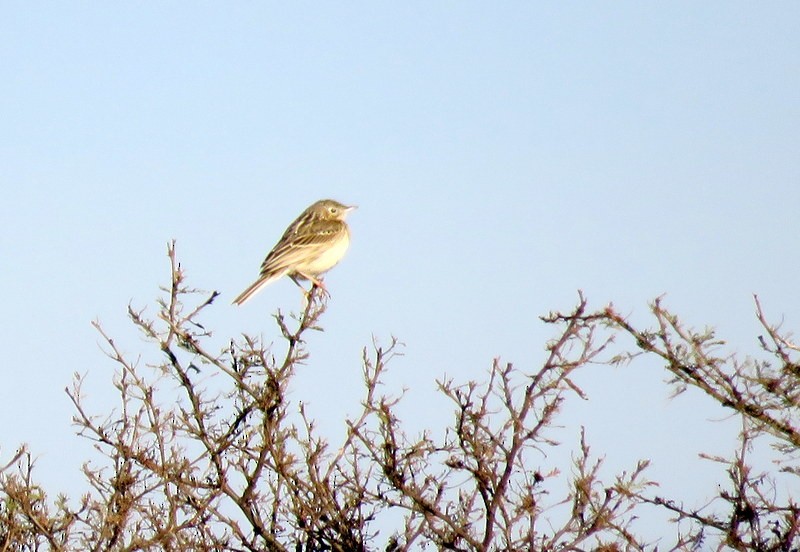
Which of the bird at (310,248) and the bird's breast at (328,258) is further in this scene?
the bird's breast at (328,258)

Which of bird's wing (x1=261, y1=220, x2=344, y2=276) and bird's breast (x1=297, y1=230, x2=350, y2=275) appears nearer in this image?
bird's wing (x1=261, y1=220, x2=344, y2=276)

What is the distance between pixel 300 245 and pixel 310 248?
11 centimetres

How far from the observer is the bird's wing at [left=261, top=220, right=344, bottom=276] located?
13000mm

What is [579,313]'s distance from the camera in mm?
5945

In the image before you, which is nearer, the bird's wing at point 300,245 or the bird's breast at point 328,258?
the bird's wing at point 300,245

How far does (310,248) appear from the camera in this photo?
1352 centimetres

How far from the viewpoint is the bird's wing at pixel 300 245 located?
42.7ft

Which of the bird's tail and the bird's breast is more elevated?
the bird's breast

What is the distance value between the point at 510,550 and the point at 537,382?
2.90 ft

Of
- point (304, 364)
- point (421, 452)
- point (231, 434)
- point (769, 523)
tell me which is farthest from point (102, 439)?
point (769, 523)

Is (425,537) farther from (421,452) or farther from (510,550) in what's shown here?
(510,550)

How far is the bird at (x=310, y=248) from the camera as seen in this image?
1284 centimetres

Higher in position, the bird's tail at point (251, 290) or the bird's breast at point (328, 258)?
the bird's breast at point (328, 258)

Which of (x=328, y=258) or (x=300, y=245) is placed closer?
(x=300, y=245)
